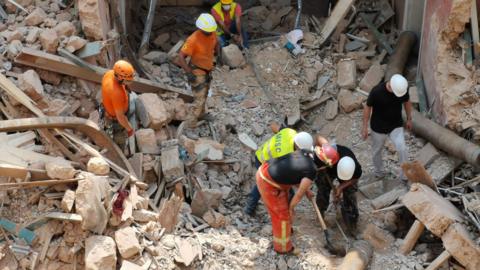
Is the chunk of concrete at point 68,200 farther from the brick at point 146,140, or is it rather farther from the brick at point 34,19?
the brick at point 34,19

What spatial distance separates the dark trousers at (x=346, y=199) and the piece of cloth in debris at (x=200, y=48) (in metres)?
2.63

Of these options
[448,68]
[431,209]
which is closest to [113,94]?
[431,209]

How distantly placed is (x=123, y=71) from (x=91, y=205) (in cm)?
177

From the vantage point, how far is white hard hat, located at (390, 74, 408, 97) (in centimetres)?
895

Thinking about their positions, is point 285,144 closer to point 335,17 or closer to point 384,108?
point 384,108

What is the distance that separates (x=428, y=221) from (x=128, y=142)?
13.1ft

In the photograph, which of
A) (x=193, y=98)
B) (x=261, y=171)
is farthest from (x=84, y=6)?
(x=261, y=171)

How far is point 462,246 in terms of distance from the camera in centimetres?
798

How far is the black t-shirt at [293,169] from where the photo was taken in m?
8.08

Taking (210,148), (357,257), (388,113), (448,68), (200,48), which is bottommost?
(210,148)

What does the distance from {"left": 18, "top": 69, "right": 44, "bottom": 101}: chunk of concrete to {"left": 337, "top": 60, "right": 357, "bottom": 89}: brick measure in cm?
493

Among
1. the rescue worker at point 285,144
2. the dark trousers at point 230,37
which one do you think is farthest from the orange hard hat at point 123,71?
the dark trousers at point 230,37

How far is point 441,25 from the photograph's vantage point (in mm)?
10086

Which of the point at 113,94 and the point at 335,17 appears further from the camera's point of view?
the point at 335,17
